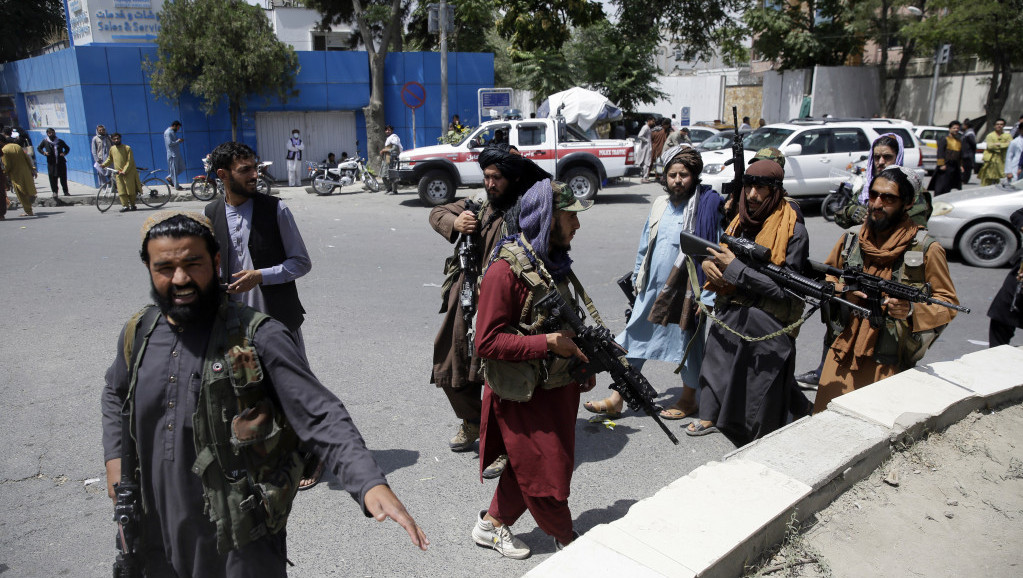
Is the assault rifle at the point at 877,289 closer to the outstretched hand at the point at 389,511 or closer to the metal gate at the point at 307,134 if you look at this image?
the outstretched hand at the point at 389,511

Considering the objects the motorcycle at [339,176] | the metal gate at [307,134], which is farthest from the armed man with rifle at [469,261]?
the metal gate at [307,134]

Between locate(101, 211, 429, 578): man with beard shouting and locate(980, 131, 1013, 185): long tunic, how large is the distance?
54.0 ft

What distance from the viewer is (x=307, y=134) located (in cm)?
2072

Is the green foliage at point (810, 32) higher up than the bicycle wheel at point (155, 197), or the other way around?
the green foliage at point (810, 32)

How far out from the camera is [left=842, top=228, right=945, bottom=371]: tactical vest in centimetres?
369

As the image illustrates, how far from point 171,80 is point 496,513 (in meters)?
17.5

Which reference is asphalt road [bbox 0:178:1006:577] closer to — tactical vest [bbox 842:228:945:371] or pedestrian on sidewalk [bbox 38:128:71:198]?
tactical vest [bbox 842:228:945:371]

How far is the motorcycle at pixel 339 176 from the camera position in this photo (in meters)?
16.8

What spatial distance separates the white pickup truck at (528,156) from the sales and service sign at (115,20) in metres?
8.96

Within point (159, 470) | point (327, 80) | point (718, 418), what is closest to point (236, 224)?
point (159, 470)

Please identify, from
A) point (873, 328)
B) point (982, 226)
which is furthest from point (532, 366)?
point (982, 226)

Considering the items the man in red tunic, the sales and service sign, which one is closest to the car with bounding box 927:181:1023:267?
the man in red tunic

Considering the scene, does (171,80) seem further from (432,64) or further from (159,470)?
(159,470)

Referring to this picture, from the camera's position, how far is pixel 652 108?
3784 cm
